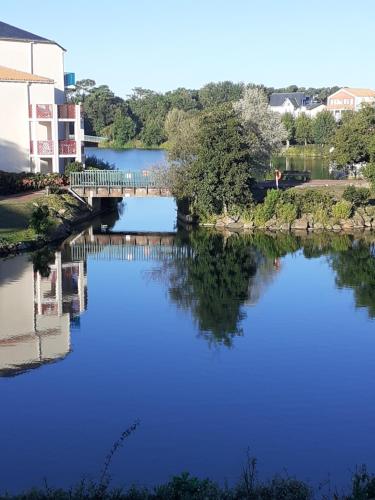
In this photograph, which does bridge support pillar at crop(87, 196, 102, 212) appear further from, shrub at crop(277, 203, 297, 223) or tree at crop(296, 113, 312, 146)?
tree at crop(296, 113, 312, 146)

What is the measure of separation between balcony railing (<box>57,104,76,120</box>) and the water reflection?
11.6m

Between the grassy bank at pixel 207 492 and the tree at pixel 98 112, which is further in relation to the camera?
the tree at pixel 98 112

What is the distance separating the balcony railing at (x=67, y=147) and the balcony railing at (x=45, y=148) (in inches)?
30.6

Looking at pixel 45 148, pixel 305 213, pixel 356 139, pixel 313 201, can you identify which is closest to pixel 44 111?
pixel 45 148

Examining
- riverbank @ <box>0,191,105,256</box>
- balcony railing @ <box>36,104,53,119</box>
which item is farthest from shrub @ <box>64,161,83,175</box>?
balcony railing @ <box>36,104,53,119</box>

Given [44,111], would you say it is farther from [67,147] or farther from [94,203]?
[94,203]

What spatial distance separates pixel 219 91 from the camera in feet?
498

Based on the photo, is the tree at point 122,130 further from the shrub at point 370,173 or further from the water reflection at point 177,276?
the water reflection at point 177,276

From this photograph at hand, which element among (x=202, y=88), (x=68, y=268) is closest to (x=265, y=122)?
(x=68, y=268)

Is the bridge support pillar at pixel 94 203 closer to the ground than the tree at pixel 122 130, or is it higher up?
closer to the ground

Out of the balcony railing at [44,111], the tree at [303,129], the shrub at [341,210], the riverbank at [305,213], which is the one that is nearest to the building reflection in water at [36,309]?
the riverbank at [305,213]

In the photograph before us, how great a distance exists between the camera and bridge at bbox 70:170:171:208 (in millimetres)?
47844

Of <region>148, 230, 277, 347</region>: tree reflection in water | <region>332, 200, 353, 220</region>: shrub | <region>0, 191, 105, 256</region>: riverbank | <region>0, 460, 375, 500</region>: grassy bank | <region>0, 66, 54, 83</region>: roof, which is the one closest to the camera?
<region>0, 460, 375, 500</region>: grassy bank

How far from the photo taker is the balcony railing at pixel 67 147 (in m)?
51.5
